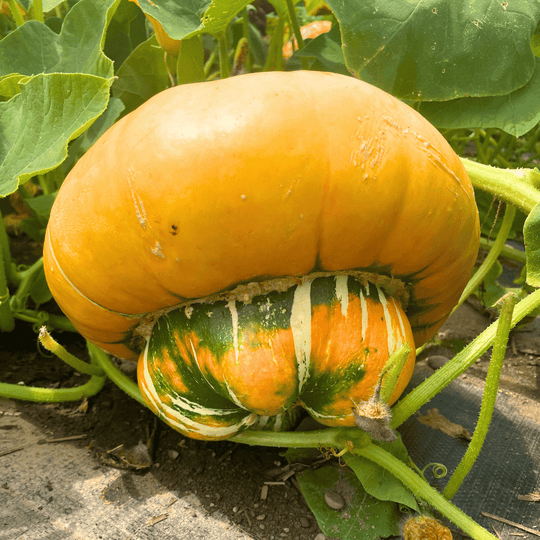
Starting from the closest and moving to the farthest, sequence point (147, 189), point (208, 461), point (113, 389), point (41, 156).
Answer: point (147, 189), point (41, 156), point (208, 461), point (113, 389)

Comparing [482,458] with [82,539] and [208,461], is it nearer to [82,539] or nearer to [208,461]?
[208,461]

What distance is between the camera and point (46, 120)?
0.76 meters

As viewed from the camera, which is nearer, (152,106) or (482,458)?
(152,106)

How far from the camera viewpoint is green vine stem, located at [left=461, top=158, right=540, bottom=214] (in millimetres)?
884

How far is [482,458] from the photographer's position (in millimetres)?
908

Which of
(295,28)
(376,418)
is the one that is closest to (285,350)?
(376,418)

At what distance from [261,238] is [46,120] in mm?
387

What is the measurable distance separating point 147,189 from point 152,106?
13 cm

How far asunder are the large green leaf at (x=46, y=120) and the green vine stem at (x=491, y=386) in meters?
0.60

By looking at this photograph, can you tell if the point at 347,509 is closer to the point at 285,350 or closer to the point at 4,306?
the point at 285,350

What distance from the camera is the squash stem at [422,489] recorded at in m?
0.70

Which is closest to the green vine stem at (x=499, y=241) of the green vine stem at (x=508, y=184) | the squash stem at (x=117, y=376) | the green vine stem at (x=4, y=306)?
the green vine stem at (x=508, y=184)

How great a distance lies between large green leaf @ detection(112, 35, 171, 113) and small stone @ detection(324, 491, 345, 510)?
3.09 ft

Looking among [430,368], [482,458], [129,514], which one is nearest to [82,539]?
[129,514]
